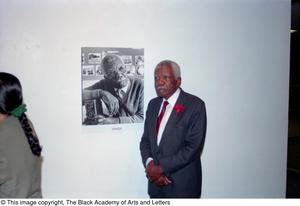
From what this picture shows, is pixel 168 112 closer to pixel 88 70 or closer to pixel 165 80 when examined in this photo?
pixel 165 80

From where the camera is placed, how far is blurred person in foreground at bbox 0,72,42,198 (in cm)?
143

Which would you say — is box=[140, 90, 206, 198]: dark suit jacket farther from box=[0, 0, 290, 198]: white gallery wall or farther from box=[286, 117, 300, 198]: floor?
box=[286, 117, 300, 198]: floor

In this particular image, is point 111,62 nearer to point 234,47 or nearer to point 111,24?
point 111,24

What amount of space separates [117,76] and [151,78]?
11.6 inches

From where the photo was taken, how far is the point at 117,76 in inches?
98.5

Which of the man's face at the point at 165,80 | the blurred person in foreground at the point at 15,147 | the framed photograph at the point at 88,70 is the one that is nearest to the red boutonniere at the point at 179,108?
the man's face at the point at 165,80

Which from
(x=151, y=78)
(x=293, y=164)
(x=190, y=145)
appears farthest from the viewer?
(x=293, y=164)

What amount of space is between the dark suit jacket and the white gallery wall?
412mm

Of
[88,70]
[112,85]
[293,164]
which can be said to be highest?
[88,70]

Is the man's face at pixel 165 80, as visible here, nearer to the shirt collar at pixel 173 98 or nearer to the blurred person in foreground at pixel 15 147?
the shirt collar at pixel 173 98

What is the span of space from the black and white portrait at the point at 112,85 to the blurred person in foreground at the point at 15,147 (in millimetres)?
920

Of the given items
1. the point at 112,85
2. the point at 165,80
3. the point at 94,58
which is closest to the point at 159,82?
the point at 165,80

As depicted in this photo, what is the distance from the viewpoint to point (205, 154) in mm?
2805

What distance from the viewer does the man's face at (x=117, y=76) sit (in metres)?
2.48
